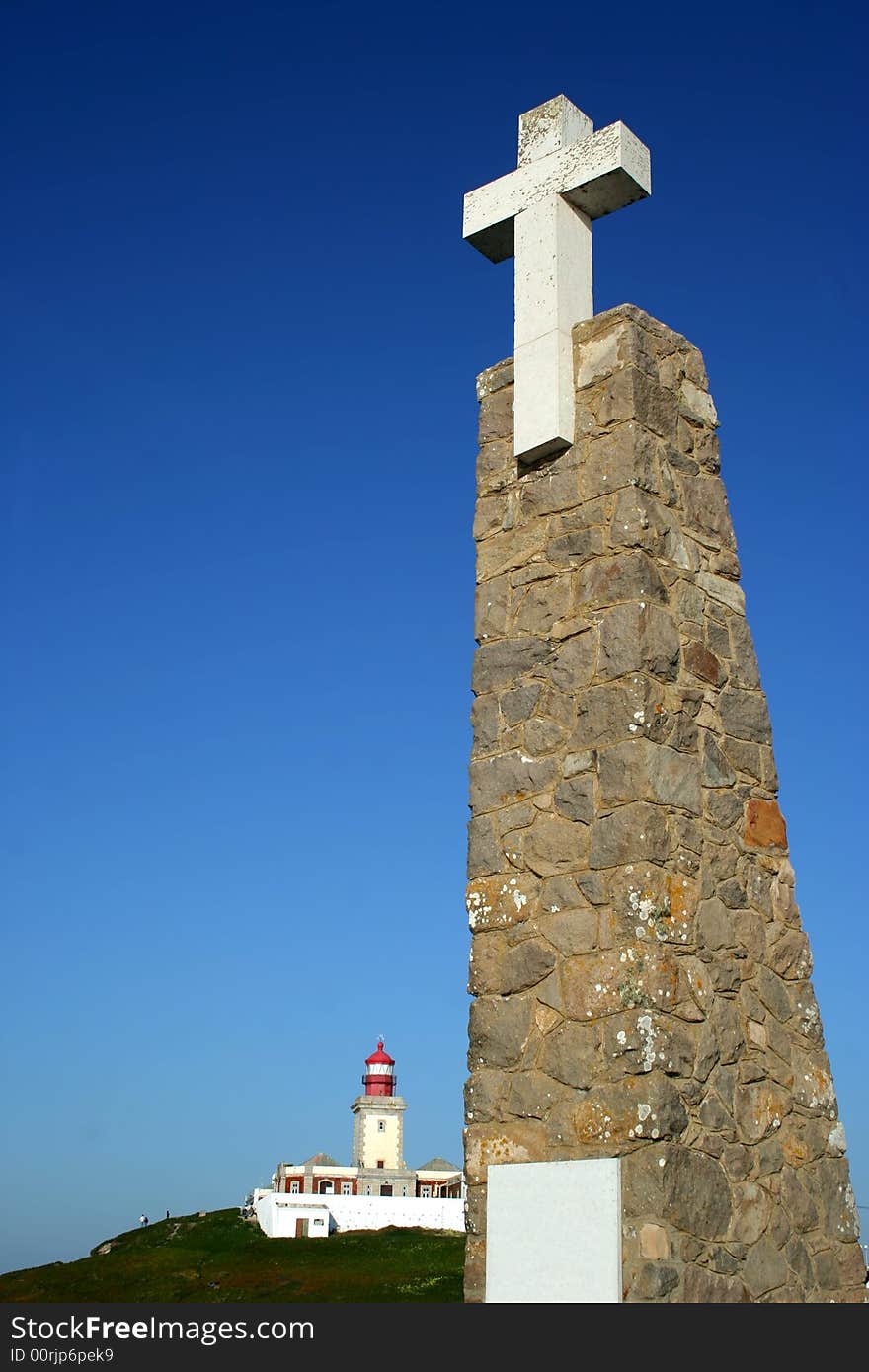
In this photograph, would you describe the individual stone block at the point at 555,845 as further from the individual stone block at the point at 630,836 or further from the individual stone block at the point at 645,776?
the individual stone block at the point at 645,776

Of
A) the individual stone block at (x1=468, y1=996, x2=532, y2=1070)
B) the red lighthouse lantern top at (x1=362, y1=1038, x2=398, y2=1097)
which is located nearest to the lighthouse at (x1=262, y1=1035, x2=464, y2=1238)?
the red lighthouse lantern top at (x1=362, y1=1038, x2=398, y2=1097)

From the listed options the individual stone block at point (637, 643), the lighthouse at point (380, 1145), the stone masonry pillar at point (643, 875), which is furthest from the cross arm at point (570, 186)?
the lighthouse at point (380, 1145)

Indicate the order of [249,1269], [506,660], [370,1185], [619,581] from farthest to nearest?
[370,1185] → [249,1269] → [506,660] → [619,581]

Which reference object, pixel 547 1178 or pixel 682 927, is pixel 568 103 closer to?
pixel 682 927

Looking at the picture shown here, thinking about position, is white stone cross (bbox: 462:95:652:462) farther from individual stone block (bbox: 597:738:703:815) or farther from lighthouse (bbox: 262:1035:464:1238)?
lighthouse (bbox: 262:1035:464:1238)

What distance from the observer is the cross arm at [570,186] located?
246 inches

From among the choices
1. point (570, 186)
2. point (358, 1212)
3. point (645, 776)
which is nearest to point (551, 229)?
point (570, 186)

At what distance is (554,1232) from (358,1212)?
1667 inches

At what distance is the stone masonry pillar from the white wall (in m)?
39.4

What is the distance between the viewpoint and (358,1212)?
146ft

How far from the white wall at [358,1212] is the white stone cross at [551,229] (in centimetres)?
3992

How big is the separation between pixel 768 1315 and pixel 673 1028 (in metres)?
1.01

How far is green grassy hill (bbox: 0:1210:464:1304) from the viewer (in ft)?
98.1

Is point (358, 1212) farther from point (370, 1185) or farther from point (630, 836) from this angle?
point (630, 836)
